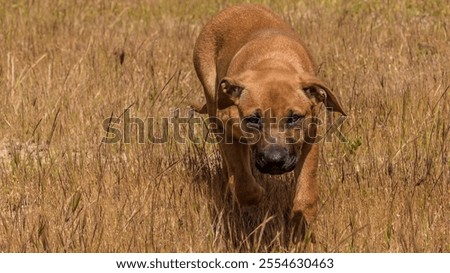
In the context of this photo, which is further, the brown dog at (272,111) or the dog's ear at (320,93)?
the dog's ear at (320,93)

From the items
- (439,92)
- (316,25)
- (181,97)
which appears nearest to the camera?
(439,92)

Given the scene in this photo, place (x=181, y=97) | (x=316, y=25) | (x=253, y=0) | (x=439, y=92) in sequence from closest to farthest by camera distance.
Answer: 1. (x=439, y=92)
2. (x=181, y=97)
3. (x=316, y=25)
4. (x=253, y=0)

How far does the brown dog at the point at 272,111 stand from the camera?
4508mm

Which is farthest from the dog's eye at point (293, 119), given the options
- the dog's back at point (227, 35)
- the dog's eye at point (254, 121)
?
the dog's back at point (227, 35)

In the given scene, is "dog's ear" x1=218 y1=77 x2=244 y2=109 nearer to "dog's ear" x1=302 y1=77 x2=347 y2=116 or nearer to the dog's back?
"dog's ear" x1=302 y1=77 x2=347 y2=116

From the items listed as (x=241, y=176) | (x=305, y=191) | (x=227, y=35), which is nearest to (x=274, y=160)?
(x=305, y=191)

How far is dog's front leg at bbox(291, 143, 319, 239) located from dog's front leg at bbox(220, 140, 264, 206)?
1.05 ft

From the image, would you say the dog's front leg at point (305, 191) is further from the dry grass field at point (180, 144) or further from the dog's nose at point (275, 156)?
the dog's nose at point (275, 156)

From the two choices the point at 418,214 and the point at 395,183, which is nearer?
the point at 418,214

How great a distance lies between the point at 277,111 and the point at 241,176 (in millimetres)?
785

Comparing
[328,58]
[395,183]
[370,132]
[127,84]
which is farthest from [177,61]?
[395,183]

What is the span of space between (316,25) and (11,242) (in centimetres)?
504

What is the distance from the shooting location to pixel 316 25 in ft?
28.8
